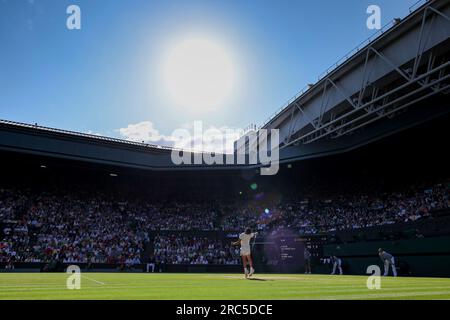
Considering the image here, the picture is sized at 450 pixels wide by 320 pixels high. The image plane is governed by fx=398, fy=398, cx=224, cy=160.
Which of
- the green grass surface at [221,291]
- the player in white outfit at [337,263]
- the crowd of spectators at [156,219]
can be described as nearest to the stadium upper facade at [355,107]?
the crowd of spectators at [156,219]

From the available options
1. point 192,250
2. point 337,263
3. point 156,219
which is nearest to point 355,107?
point 337,263

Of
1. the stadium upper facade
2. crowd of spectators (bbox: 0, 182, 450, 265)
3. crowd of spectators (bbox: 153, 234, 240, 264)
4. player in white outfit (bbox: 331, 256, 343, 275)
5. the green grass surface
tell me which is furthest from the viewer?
crowd of spectators (bbox: 153, 234, 240, 264)

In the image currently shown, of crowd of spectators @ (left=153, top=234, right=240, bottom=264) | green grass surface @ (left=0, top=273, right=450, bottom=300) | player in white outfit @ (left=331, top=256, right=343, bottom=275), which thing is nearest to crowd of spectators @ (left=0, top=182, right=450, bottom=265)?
crowd of spectators @ (left=153, top=234, right=240, bottom=264)

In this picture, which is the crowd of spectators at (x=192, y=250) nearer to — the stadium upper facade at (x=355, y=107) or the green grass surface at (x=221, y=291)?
the stadium upper facade at (x=355, y=107)

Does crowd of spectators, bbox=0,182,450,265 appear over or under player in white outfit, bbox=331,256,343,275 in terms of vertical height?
over

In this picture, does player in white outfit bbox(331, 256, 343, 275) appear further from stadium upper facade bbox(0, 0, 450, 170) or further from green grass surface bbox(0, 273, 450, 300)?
green grass surface bbox(0, 273, 450, 300)

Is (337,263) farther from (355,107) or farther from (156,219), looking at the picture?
(156,219)

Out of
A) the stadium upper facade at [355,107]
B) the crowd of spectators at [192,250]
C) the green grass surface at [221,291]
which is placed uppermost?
the stadium upper facade at [355,107]

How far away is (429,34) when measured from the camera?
23.9m

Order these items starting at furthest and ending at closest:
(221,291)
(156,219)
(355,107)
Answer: (156,219)
(355,107)
(221,291)

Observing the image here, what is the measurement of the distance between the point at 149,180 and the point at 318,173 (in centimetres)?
2155

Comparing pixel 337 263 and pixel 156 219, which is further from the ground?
pixel 156 219
